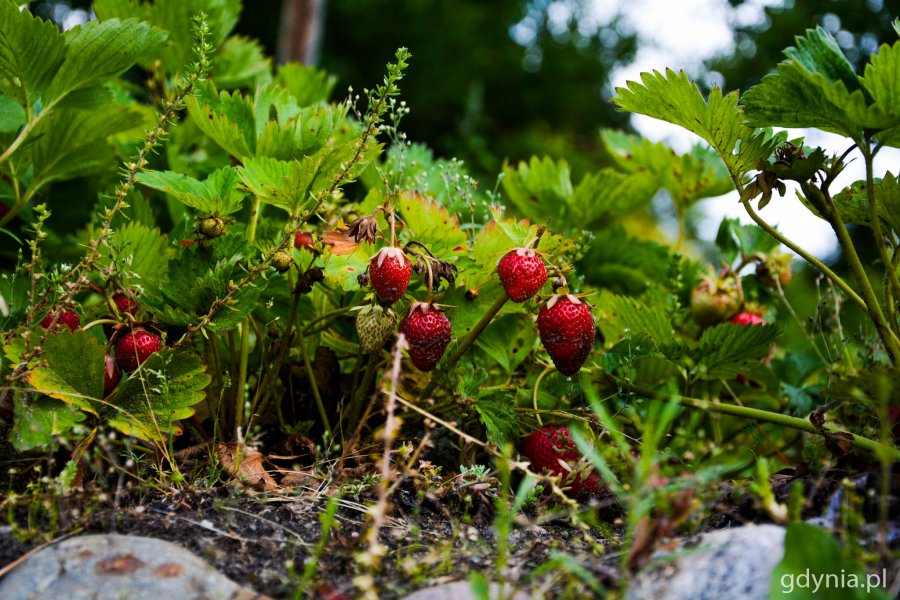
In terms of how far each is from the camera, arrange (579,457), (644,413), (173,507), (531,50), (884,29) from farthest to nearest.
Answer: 1. (531,50)
2. (884,29)
3. (644,413)
4. (579,457)
5. (173,507)

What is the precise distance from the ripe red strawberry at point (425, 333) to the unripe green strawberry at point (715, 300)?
0.72m

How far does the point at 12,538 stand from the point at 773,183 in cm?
105

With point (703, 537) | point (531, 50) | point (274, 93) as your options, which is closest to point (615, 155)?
point (274, 93)

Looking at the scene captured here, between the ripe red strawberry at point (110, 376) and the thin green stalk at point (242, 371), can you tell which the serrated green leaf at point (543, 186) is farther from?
the ripe red strawberry at point (110, 376)

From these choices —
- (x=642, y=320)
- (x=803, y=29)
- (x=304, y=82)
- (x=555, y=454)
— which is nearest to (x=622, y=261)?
(x=642, y=320)

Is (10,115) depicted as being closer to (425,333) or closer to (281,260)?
(281,260)

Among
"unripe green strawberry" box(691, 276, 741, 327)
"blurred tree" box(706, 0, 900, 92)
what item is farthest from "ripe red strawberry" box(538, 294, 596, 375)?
"blurred tree" box(706, 0, 900, 92)

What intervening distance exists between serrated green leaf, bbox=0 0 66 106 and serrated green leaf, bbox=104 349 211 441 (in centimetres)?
52

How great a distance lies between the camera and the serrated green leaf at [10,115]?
1.28 metres

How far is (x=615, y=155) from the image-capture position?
1.87m

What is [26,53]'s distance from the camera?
3.91 ft

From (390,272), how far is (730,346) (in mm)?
597

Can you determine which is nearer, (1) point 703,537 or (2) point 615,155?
(1) point 703,537

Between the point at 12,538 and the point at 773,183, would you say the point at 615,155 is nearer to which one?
the point at 773,183
